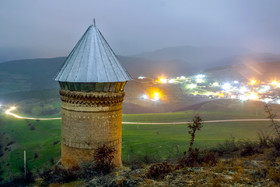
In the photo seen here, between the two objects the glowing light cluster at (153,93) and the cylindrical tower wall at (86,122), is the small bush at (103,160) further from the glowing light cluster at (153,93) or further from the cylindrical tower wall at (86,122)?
the glowing light cluster at (153,93)

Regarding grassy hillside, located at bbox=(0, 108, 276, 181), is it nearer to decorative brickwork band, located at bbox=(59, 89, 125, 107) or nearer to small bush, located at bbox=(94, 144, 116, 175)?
small bush, located at bbox=(94, 144, 116, 175)

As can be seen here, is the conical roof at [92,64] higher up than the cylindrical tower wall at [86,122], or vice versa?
the conical roof at [92,64]

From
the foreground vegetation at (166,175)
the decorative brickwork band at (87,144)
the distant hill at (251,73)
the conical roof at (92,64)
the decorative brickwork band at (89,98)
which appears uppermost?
the distant hill at (251,73)

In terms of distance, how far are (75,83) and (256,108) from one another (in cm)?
5399

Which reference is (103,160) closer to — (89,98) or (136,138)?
(89,98)

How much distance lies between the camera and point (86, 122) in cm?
1155

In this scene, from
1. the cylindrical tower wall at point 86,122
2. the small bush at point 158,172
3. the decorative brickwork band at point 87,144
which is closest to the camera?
the small bush at point 158,172

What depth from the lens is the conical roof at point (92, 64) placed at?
11266 mm

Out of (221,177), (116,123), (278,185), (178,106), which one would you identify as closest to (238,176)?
(221,177)

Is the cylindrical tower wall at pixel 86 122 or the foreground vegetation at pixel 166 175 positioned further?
the cylindrical tower wall at pixel 86 122

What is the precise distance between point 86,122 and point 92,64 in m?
2.82

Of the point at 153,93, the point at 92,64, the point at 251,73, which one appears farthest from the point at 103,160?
the point at 251,73

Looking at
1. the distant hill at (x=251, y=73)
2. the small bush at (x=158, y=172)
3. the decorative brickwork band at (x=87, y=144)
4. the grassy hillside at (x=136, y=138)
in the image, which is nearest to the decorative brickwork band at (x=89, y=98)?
the decorative brickwork band at (x=87, y=144)

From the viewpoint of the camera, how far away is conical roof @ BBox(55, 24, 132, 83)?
11266 millimetres
